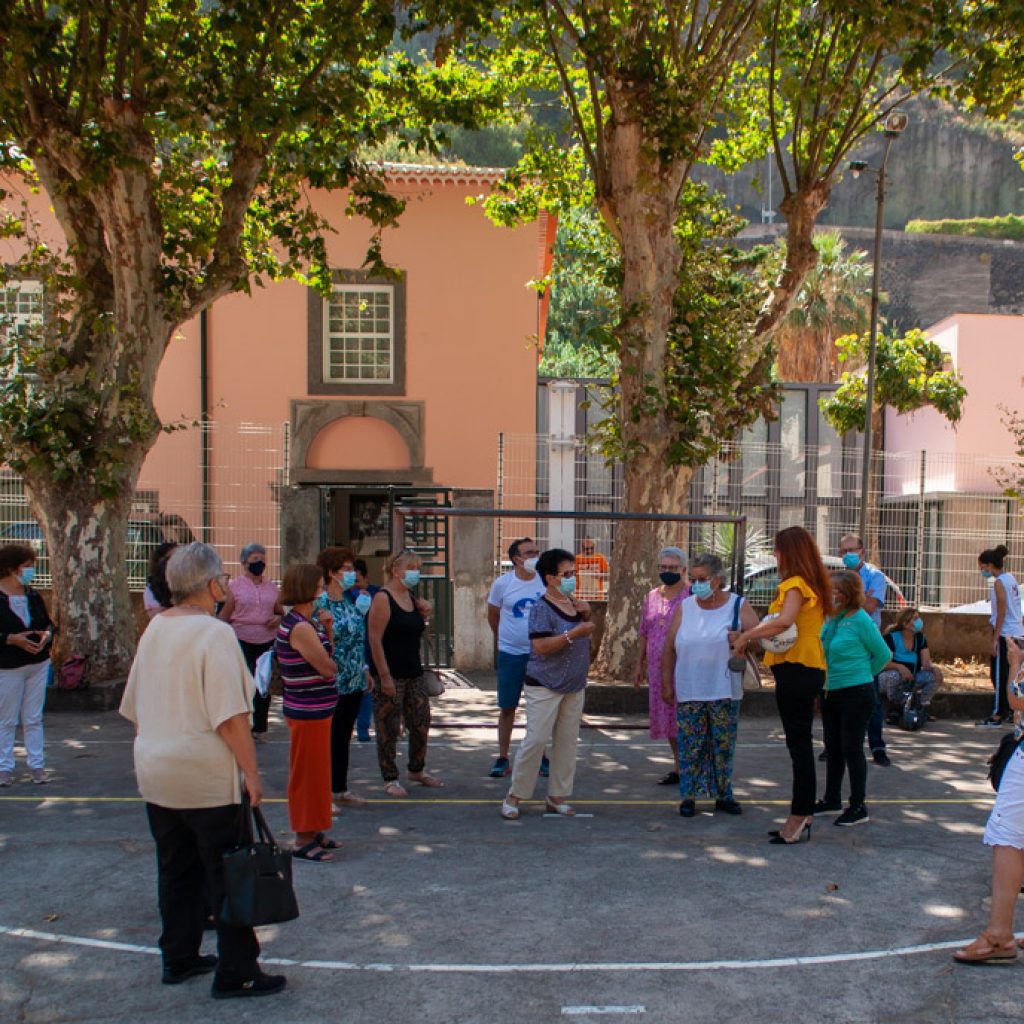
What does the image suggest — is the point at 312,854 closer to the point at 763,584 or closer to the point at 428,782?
the point at 428,782

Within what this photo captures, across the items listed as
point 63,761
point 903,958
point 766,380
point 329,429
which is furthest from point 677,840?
point 329,429

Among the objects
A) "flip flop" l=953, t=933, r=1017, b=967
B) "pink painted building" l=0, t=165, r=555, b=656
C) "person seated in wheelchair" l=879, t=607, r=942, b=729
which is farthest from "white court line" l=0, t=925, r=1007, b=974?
"pink painted building" l=0, t=165, r=555, b=656

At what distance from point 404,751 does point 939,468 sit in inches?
342

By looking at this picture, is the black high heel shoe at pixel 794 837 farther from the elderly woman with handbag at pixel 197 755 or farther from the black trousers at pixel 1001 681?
the black trousers at pixel 1001 681

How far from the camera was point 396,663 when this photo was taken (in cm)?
841

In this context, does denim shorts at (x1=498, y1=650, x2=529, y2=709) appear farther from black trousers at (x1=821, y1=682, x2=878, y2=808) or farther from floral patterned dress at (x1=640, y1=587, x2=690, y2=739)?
black trousers at (x1=821, y1=682, x2=878, y2=808)

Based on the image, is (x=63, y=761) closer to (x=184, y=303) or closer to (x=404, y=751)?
(x=404, y=751)

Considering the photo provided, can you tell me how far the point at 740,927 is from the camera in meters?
5.73

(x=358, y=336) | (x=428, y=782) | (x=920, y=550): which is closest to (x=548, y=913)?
(x=428, y=782)

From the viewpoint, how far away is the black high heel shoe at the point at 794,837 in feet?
23.9

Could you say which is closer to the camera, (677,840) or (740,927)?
(740,927)

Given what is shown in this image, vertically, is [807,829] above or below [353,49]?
below

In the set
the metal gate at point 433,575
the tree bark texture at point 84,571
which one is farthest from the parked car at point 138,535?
the metal gate at point 433,575

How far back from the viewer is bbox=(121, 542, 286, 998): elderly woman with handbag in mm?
4805
